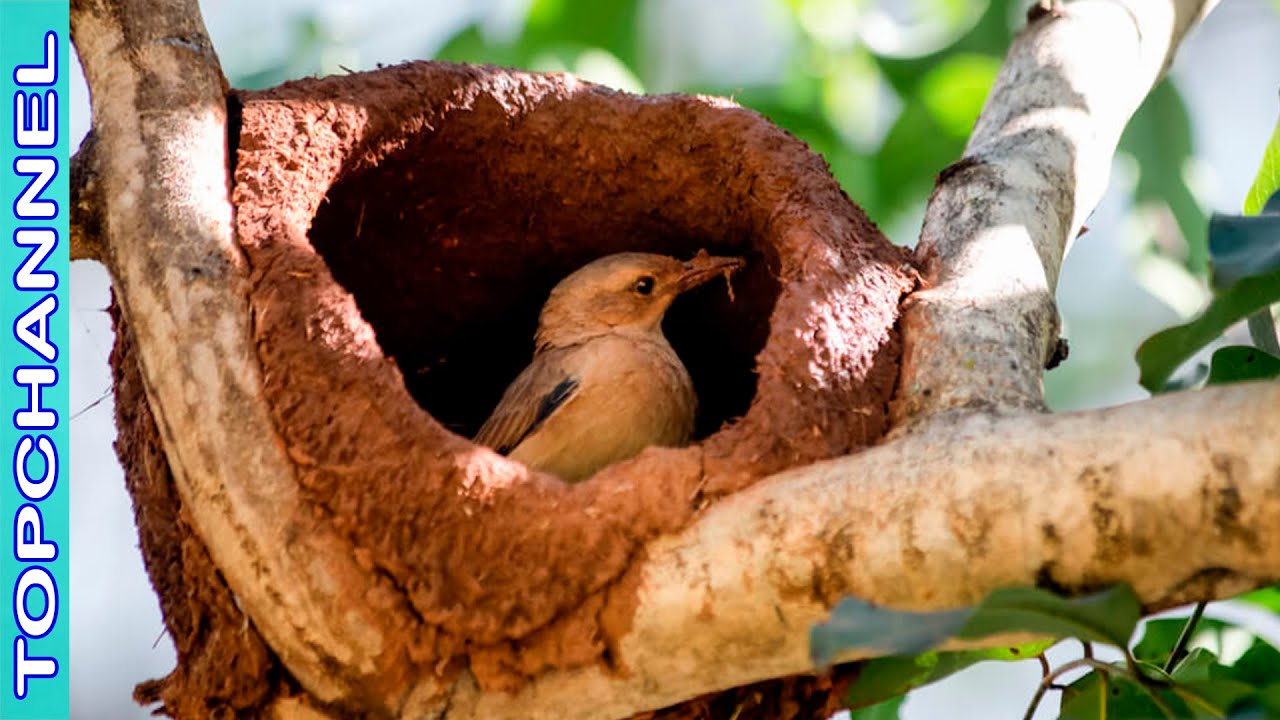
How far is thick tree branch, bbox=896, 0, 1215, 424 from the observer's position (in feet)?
13.9

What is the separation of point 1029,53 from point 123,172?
297 cm

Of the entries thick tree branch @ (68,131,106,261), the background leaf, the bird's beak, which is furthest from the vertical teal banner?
the background leaf

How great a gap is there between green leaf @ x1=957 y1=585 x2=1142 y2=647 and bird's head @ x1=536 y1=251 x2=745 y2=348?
283cm

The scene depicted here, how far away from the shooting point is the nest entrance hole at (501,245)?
5.55 metres

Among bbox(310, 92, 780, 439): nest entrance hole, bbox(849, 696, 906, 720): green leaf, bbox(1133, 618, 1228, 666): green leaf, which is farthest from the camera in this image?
bbox(310, 92, 780, 439): nest entrance hole

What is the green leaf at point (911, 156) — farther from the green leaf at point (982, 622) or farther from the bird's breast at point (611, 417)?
the green leaf at point (982, 622)

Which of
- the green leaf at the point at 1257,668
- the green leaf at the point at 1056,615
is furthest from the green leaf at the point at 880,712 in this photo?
the green leaf at the point at 1056,615

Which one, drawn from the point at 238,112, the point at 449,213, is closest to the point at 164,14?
the point at 238,112

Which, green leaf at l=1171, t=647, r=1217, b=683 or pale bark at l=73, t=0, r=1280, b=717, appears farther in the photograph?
green leaf at l=1171, t=647, r=1217, b=683

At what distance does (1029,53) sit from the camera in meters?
5.34

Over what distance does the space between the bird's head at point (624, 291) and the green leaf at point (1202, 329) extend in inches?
94.4

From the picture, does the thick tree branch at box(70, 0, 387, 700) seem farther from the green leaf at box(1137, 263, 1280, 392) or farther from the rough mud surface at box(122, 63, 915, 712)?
the green leaf at box(1137, 263, 1280, 392)

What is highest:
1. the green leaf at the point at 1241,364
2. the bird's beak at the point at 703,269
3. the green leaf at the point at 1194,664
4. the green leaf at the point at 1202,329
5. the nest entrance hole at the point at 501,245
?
the nest entrance hole at the point at 501,245

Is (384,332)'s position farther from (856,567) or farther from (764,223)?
(856,567)
